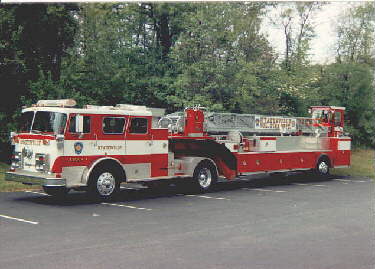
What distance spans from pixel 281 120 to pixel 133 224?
1096 cm

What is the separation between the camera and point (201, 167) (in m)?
16.1

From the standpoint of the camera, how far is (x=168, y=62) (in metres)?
28.5

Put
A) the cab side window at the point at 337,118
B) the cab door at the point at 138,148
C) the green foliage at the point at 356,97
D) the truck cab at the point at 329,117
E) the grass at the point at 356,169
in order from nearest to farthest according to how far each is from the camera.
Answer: the cab door at the point at 138,148
the grass at the point at 356,169
the truck cab at the point at 329,117
the cab side window at the point at 337,118
the green foliage at the point at 356,97

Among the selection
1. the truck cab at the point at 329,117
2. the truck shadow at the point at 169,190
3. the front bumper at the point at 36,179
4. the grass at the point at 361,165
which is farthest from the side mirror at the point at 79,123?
the grass at the point at 361,165

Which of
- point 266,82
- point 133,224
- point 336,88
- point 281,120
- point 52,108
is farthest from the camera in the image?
point 336,88

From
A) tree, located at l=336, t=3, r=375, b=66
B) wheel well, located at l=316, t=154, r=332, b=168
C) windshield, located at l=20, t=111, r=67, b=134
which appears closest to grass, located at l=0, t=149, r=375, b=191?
wheel well, located at l=316, t=154, r=332, b=168

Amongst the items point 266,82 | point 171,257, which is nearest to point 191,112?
point 171,257

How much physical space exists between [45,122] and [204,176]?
5.50 metres

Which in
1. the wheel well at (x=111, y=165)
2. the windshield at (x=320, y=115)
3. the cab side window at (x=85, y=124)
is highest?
the windshield at (x=320, y=115)

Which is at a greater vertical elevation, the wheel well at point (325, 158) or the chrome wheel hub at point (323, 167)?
the wheel well at point (325, 158)

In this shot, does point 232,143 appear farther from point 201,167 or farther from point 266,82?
point 266,82

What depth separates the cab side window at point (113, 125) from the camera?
13669mm

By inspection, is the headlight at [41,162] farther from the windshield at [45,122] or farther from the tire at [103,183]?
the tire at [103,183]

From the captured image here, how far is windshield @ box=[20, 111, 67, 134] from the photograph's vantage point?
Answer: 42.1 ft
